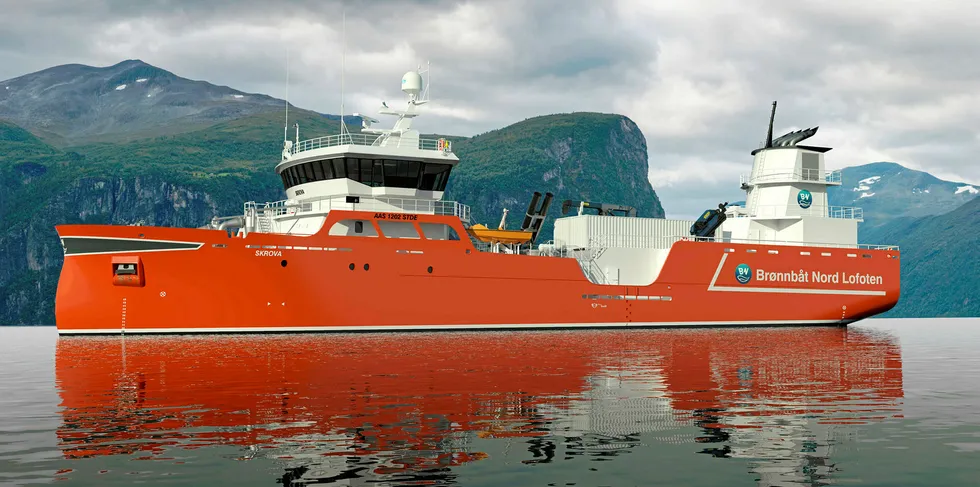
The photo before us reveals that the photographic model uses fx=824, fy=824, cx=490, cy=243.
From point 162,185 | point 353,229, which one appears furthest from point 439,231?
point 162,185

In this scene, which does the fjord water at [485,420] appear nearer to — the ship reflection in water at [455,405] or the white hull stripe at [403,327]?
the ship reflection in water at [455,405]

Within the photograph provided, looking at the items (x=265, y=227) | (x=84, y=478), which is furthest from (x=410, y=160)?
(x=84, y=478)

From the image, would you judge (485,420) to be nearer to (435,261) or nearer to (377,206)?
(435,261)

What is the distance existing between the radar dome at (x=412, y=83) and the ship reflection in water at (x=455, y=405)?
14.8 metres

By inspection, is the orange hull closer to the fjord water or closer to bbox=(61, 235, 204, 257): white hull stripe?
bbox=(61, 235, 204, 257): white hull stripe

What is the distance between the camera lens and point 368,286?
30797mm

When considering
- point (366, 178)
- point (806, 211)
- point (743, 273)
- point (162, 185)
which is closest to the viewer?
point (366, 178)

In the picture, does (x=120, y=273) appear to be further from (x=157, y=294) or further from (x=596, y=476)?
(x=596, y=476)

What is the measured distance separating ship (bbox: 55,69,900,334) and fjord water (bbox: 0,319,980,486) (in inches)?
293

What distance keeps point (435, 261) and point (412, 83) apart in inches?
326

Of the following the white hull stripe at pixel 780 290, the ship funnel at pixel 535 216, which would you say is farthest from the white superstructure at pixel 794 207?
the ship funnel at pixel 535 216

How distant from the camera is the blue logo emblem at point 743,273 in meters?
38.2

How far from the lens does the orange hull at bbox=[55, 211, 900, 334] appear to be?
2855 centimetres

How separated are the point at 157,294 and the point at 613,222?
19.8 m
